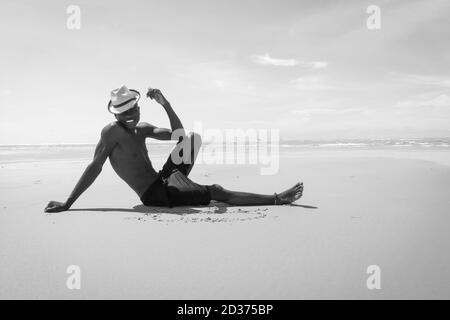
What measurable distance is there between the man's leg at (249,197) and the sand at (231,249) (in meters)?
0.11

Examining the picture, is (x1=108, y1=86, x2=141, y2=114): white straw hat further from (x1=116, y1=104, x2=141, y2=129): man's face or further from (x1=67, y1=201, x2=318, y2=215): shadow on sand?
(x1=67, y1=201, x2=318, y2=215): shadow on sand

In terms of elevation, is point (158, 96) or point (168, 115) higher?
point (158, 96)

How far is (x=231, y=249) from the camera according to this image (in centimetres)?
300

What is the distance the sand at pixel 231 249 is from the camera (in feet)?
7.39

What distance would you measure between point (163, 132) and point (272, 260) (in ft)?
Answer: 7.99

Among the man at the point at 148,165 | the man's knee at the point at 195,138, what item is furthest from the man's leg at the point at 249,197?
the man's knee at the point at 195,138

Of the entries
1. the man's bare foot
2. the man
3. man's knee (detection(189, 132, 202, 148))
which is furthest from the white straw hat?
the man's bare foot

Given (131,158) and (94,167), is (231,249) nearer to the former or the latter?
(131,158)

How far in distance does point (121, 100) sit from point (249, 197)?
201 cm

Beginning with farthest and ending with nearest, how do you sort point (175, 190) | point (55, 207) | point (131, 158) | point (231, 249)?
point (175, 190), point (131, 158), point (55, 207), point (231, 249)

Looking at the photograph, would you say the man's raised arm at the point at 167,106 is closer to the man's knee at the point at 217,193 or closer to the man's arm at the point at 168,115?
the man's arm at the point at 168,115

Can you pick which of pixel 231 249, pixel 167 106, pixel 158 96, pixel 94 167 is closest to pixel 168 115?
pixel 167 106

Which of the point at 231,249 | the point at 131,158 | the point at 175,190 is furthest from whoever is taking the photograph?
the point at 175,190

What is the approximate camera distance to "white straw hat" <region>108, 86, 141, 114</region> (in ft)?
14.6
